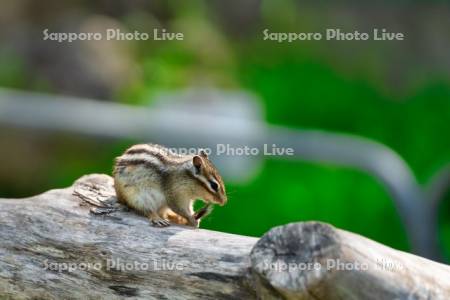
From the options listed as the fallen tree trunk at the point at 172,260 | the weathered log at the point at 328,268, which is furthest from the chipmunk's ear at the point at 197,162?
the weathered log at the point at 328,268

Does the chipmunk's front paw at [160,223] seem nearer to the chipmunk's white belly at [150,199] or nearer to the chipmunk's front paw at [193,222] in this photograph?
the chipmunk's white belly at [150,199]

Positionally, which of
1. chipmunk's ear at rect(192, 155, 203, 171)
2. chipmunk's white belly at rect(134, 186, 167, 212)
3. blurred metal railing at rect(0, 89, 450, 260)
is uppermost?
blurred metal railing at rect(0, 89, 450, 260)

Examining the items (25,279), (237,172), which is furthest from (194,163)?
(237,172)

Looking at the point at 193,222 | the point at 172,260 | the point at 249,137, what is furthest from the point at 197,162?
the point at 249,137

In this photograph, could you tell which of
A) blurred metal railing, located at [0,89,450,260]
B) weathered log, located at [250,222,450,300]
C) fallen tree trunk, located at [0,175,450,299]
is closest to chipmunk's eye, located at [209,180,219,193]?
fallen tree trunk, located at [0,175,450,299]

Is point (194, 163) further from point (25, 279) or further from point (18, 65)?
point (18, 65)

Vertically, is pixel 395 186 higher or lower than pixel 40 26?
lower

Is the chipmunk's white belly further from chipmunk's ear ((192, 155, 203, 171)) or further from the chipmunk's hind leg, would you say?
chipmunk's ear ((192, 155, 203, 171))
